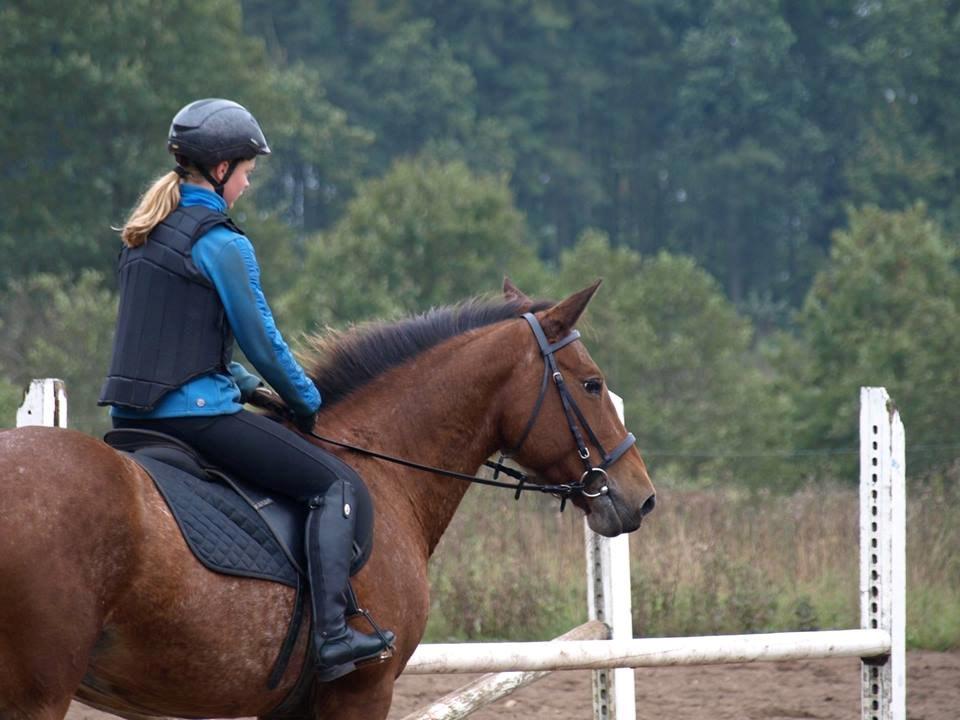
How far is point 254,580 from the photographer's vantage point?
4.27 meters

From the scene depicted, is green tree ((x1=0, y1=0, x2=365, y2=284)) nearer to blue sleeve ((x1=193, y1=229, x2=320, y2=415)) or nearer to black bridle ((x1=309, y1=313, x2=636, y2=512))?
black bridle ((x1=309, y1=313, x2=636, y2=512))

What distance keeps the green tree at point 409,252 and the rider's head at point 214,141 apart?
1784 cm

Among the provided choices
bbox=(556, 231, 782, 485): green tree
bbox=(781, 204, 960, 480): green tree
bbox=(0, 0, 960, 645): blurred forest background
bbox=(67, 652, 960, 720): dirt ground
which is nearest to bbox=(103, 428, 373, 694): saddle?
bbox=(0, 0, 960, 645): blurred forest background

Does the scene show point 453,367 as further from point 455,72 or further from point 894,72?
point 894,72

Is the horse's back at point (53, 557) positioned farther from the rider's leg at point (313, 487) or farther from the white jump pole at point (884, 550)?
the white jump pole at point (884, 550)

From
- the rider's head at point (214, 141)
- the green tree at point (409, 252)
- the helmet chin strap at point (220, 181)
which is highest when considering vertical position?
the green tree at point (409, 252)

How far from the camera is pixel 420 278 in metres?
24.0

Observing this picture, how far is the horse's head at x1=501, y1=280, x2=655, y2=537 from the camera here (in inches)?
196

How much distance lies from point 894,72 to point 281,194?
24.9m

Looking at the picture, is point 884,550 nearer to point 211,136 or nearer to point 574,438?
point 574,438

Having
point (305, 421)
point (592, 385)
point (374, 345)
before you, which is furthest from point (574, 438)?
point (305, 421)

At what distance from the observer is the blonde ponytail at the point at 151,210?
4332 millimetres

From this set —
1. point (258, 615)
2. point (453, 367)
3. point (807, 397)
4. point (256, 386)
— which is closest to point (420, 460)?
point (453, 367)

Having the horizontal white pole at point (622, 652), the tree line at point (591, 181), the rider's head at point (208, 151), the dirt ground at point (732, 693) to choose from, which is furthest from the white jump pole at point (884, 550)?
the rider's head at point (208, 151)
